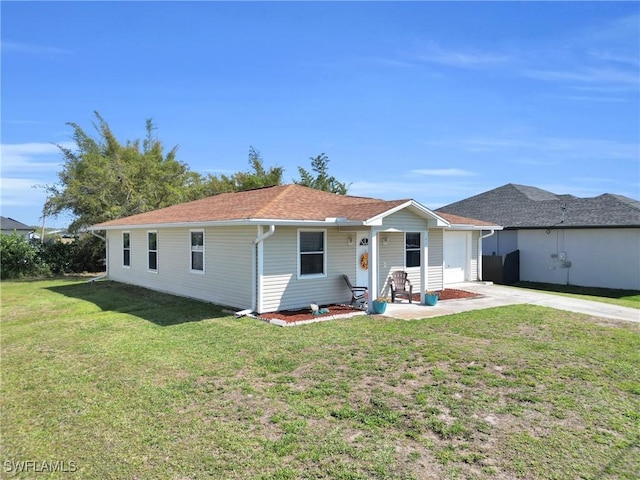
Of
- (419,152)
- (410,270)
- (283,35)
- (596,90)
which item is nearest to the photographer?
(283,35)

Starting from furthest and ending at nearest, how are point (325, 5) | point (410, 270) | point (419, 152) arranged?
point (419, 152)
point (410, 270)
point (325, 5)

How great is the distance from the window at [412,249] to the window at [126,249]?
466 inches

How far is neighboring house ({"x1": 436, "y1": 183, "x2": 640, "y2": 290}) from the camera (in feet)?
56.4

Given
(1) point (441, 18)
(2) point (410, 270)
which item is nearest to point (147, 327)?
(2) point (410, 270)

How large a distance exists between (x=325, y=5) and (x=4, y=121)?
11.0 metres

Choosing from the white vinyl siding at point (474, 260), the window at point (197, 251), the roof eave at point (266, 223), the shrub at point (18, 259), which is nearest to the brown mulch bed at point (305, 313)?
the roof eave at point (266, 223)

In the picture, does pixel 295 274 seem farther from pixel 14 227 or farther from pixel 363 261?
pixel 14 227

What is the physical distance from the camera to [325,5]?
1138 centimetres

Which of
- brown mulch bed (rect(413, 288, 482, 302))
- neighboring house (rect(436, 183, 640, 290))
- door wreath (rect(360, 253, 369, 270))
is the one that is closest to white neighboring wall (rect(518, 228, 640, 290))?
neighboring house (rect(436, 183, 640, 290))

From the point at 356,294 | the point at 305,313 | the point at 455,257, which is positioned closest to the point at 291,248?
the point at 305,313

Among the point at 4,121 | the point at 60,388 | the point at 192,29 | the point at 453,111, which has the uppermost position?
the point at 192,29

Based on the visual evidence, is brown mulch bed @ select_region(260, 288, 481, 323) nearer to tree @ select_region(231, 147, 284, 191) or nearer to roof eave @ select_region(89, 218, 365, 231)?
roof eave @ select_region(89, 218, 365, 231)

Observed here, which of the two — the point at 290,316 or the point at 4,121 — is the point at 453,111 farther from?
the point at 4,121

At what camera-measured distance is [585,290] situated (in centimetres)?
1759
